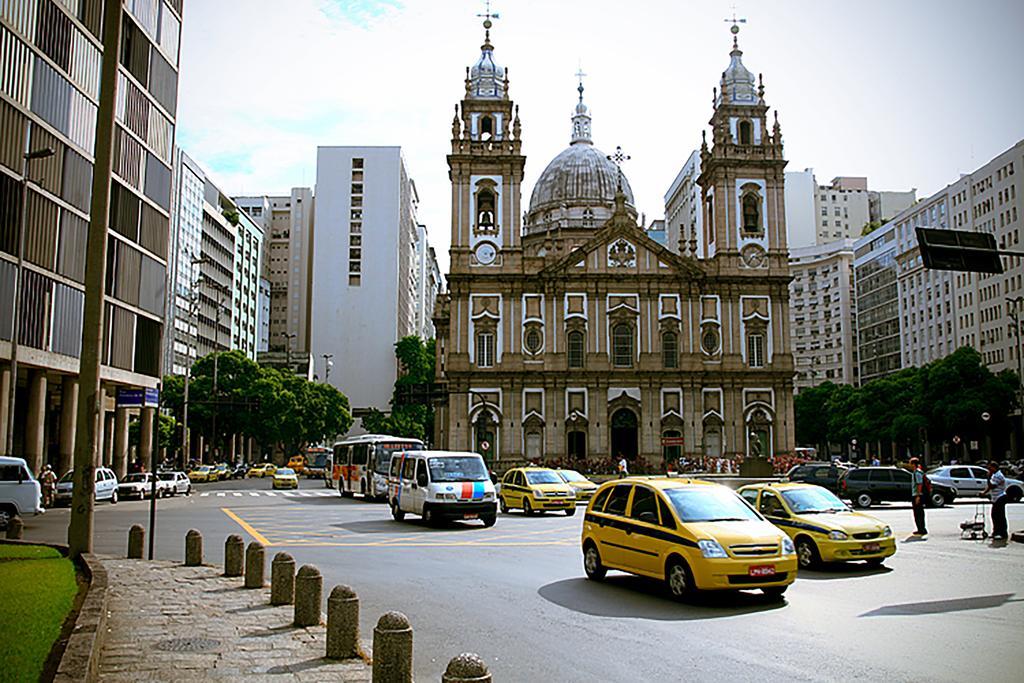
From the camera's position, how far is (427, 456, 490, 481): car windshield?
80.9 ft

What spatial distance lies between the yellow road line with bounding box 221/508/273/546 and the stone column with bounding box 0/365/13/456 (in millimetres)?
8961

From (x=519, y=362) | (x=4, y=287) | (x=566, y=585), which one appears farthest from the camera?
(x=519, y=362)

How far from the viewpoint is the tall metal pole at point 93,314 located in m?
14.2

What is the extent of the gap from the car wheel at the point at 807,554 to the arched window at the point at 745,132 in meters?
53.3

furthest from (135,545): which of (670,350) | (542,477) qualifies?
(670,350)

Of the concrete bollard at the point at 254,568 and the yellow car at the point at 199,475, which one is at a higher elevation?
the yellow car at the point at 199,475

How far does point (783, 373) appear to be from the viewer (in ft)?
204

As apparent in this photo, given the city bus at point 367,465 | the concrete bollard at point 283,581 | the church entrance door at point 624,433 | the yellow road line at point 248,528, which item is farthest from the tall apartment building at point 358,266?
the concrete bollard at point 283,581

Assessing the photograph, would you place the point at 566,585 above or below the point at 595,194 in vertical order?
below

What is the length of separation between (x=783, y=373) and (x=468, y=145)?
2506 centimetres

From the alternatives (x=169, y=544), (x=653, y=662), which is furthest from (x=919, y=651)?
(x=169, y=544)

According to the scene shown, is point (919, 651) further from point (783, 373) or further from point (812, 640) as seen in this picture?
point (783, 373)

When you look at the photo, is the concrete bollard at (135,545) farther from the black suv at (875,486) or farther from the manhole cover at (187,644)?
the black suv at (875,486)

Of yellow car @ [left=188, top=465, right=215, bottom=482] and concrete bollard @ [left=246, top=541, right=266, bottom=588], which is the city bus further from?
yellow car @ [left=188, top=465, right=215, bottom=482]
